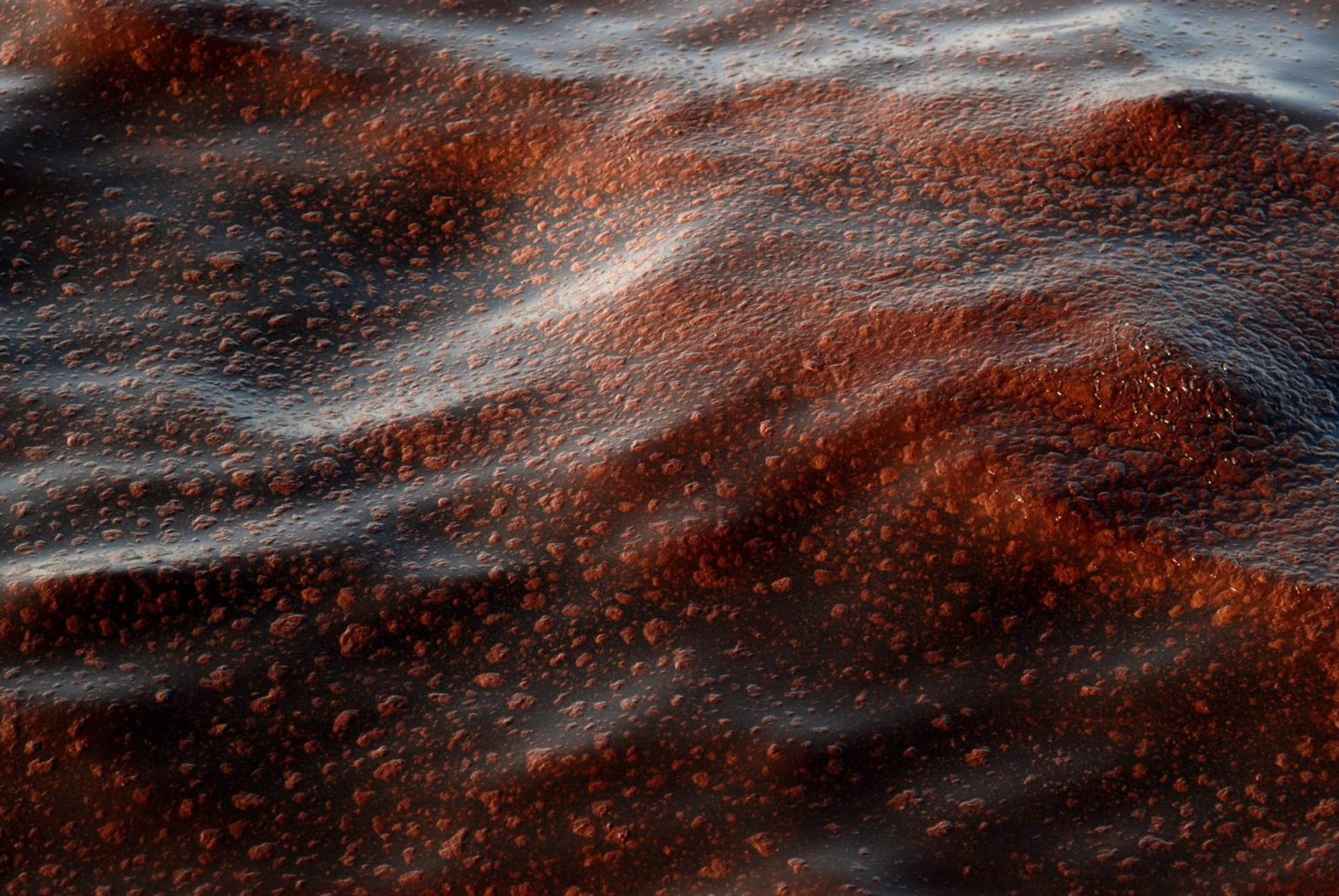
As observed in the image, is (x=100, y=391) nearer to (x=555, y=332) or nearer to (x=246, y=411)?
(x=246, y=411)

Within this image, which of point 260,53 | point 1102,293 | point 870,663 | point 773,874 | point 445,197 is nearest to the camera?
point 773,874

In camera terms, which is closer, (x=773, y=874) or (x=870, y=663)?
(x=773, y=874)

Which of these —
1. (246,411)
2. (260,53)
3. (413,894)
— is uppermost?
(260,53)

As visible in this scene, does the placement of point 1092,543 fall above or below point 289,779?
above

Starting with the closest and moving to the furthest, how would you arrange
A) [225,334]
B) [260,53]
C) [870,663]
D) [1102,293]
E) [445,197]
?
[870,663] < [1102,293] < [225,334] < [445,197] < [260,53]

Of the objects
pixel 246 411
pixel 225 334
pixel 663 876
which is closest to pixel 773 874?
pixel 663 876

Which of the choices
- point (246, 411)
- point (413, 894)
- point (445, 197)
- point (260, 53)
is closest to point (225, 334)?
point (246, 411)
